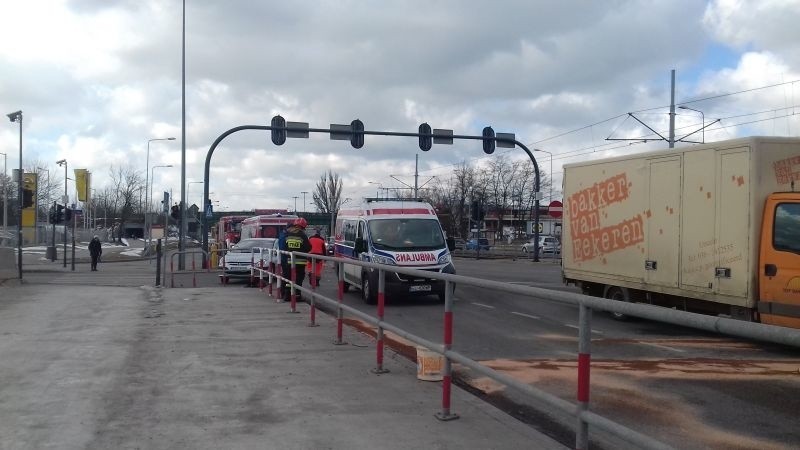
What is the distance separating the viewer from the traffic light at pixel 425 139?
101 feet

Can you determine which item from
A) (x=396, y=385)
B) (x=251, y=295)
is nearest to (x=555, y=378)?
(x=396, y=385)

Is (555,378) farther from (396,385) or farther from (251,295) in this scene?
(251,295)

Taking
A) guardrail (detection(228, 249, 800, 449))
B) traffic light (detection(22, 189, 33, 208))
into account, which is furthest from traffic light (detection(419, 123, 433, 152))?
guardrail (detection(228, 249, 800, 449))

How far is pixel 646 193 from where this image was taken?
12.5 metres

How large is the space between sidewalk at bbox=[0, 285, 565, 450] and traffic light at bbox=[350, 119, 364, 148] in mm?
19414

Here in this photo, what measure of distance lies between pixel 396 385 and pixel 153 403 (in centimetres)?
221

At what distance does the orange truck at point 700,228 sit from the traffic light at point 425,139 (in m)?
16.5

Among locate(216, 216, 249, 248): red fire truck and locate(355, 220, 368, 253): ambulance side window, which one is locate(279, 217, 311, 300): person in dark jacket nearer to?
locate(355, 220, 368, 253): ambulance side window

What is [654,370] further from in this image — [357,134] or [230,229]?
[230,229]

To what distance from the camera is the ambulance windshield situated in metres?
16.8

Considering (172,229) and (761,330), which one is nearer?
(761,330)

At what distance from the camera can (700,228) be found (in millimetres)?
11156

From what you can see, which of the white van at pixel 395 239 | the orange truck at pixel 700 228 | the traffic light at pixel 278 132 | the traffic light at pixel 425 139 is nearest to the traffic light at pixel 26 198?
the traffic light at pixel 278 132

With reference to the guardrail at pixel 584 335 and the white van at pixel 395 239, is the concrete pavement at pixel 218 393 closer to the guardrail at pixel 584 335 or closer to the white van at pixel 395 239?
the guardrail at pixel 584 335
